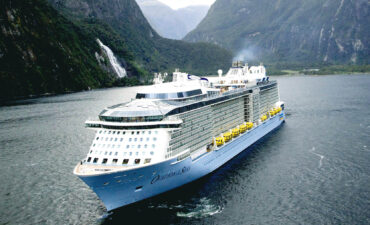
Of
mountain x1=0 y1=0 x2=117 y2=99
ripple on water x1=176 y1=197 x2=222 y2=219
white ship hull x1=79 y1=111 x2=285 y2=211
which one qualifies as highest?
mountain x1=0 y1=0 x2=117 y2=99

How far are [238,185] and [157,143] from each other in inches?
494

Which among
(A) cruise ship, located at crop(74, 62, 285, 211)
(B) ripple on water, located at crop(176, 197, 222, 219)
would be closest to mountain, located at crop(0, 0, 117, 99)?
(A) cruise ship, located at crop(74, 62, 285, 211)

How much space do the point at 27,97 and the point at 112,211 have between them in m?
118

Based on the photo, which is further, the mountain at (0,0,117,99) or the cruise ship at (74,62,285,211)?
the mountain at (0,0,117,99)

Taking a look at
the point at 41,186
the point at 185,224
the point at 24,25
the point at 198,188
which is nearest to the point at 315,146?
the point at 198,188

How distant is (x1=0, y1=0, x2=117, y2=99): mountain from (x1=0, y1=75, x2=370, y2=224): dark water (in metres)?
77.8

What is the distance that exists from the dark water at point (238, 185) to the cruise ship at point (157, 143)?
223 centimetres

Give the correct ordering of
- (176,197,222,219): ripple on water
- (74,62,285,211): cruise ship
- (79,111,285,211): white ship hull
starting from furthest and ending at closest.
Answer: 1. (176,197,222,219): ripple on water
2. (74,62,285,211): cruise ship
3. (79,111,285,211): white ship hull

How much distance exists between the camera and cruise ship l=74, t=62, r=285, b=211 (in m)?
30.4

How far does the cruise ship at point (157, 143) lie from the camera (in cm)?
3042

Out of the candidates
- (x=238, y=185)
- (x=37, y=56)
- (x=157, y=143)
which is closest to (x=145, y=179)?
(x=157, y=143)

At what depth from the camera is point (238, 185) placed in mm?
38969

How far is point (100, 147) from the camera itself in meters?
33.0

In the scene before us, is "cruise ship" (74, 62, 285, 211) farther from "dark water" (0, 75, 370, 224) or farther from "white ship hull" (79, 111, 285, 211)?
"dark water" (0, 75, 370, 224)
